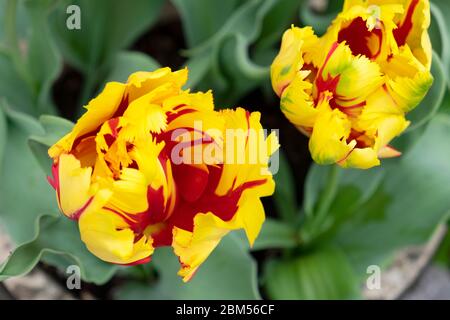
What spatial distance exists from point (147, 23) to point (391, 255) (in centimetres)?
30

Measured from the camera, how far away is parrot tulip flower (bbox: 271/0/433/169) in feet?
1.43

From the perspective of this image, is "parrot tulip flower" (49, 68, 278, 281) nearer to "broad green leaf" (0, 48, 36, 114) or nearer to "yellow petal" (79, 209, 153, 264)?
"yellow petal" (79, 209, 153, 264)

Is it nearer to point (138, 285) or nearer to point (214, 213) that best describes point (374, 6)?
point (214, 213)

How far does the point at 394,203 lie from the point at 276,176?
10 centimetres

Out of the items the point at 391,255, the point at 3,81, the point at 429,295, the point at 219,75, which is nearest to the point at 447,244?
the point at 429,295

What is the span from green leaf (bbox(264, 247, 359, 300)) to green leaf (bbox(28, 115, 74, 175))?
23cm

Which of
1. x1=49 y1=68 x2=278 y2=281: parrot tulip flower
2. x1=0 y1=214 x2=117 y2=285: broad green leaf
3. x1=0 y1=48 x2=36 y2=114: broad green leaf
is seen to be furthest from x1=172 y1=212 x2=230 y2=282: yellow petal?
x1=0 y1=48 x2=36 y2=114: broad green leaf

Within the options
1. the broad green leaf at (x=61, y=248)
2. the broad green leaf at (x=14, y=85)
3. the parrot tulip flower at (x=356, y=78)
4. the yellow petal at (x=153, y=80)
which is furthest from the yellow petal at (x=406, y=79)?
the broad green leaf at (x=14, y=85)

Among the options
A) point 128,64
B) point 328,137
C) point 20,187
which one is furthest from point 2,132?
point 328,137

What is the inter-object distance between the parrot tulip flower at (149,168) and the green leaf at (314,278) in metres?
0.25

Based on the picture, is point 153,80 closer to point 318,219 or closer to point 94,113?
point 94,113

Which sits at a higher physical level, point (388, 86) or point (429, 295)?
point (388, 86)

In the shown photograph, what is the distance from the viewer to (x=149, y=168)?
0.41m
